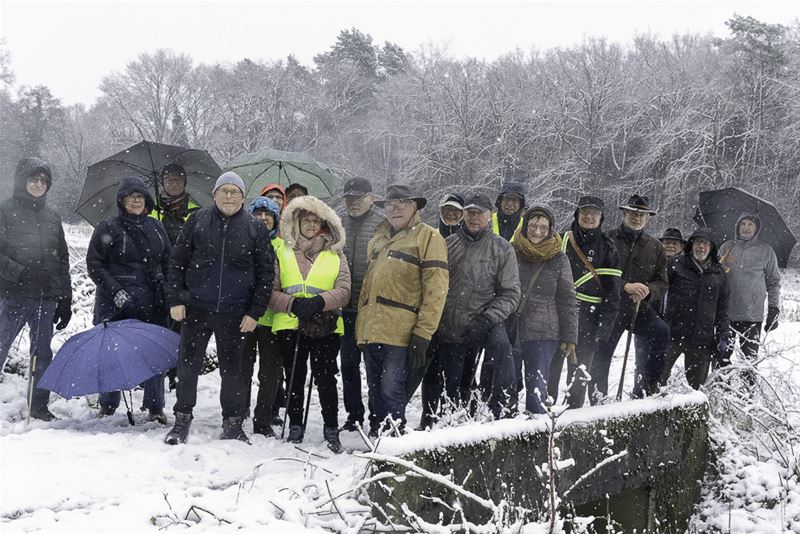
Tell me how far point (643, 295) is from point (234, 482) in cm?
379

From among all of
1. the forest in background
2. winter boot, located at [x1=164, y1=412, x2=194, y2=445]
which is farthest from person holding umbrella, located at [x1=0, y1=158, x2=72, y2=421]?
the forest in background

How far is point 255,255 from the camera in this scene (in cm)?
501

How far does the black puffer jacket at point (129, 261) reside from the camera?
539 centimetres

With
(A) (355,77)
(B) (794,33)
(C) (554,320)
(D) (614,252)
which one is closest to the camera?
(C) (554,320)

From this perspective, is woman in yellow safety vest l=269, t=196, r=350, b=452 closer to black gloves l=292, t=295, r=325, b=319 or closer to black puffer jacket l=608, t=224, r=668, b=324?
black gloves l=292, t=295, r=325, b=319

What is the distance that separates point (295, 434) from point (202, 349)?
1.01 m

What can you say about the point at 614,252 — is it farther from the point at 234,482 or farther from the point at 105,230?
the point at 105,230

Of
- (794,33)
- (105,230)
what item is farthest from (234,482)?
(794,33)

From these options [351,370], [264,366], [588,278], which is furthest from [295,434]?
[588,278]

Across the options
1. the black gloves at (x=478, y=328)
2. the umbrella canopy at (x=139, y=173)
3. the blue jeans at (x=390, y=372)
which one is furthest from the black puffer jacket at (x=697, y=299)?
the umbrella canopy at (x=139, y=173)

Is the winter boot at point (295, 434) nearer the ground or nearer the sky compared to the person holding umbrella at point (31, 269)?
nearer the ground

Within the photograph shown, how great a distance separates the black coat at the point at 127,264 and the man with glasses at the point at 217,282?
2.63 ft

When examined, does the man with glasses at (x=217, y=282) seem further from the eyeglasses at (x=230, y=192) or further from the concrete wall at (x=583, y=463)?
the concrete wall at (x=583, y=463)

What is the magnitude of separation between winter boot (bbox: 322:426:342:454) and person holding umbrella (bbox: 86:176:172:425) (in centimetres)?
145
